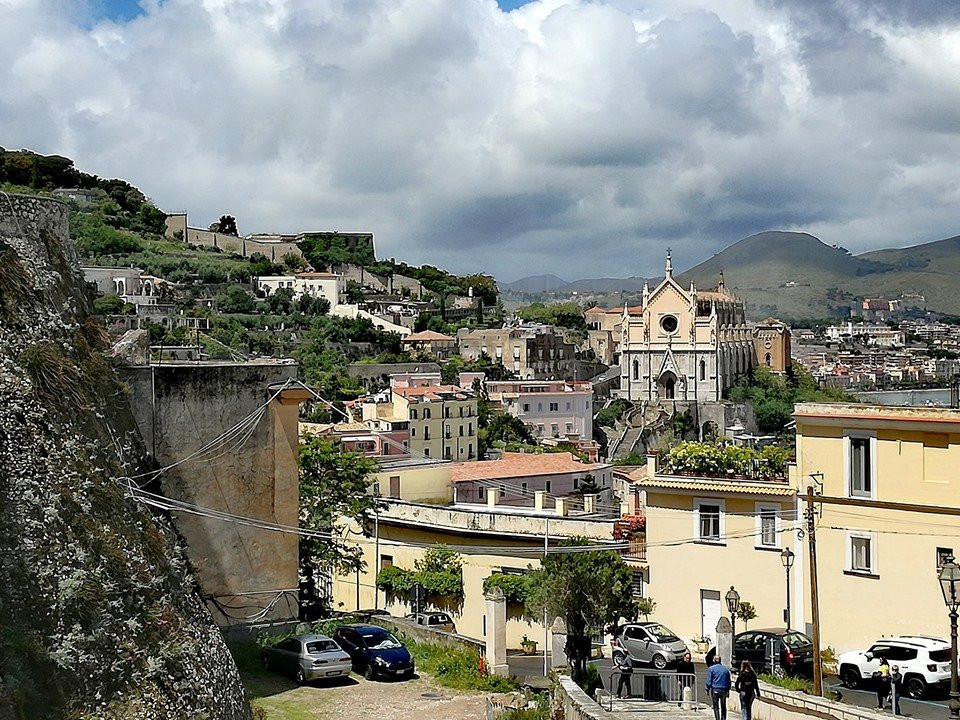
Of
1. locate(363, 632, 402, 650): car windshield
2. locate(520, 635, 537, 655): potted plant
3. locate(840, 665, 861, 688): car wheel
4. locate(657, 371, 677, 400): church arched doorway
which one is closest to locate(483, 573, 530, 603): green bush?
locate(520, 635, 537, 655): potted plant

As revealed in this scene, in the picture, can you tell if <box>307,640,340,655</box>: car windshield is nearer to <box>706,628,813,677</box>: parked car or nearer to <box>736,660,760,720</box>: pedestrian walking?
<box>706,628,813,677</box>: parked car

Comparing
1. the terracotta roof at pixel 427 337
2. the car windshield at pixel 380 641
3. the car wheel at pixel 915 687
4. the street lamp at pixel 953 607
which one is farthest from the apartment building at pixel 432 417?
the street lamp at pixel 953 607

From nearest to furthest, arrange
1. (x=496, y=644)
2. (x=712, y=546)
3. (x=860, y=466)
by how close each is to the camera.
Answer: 1. (x=496, y=644)
2. (x=860, y=466)
3. (x=712, y=546)

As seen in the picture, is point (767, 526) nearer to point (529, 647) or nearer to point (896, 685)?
point (529, 647)

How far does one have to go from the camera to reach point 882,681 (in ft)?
52.9

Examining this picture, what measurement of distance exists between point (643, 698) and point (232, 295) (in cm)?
11154

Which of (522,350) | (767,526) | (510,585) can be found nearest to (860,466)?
(767,526)

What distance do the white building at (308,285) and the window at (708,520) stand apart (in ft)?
374

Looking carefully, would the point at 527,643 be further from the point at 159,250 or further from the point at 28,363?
the point at 159,250

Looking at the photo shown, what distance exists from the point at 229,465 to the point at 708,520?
9.83 m

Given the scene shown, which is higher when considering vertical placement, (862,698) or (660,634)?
(660,634)

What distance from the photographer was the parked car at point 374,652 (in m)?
17.9

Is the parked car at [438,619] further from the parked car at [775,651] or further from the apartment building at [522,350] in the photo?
the apartment building at [522,350]

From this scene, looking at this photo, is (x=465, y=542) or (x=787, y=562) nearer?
(x=787, y=562)
